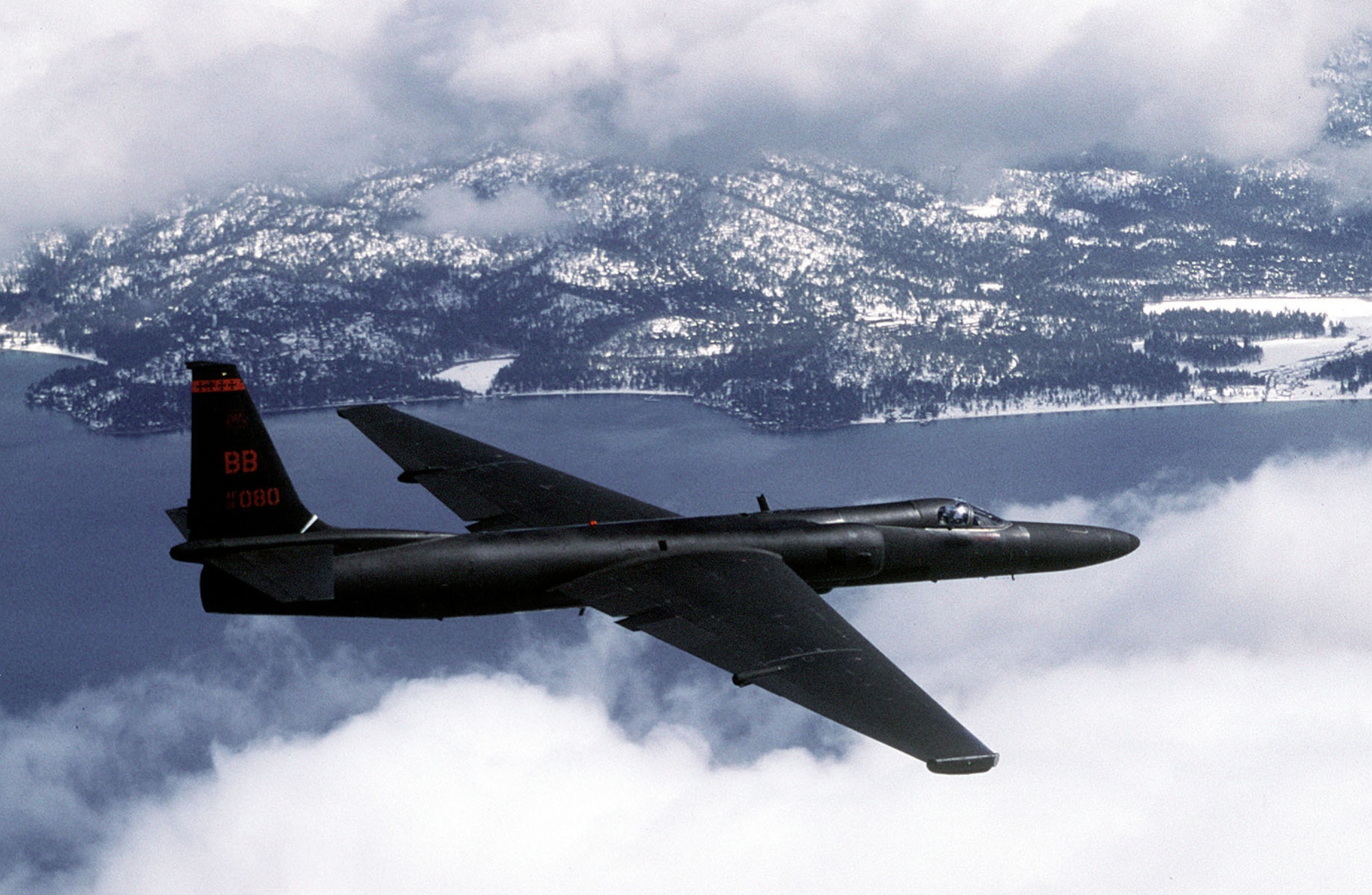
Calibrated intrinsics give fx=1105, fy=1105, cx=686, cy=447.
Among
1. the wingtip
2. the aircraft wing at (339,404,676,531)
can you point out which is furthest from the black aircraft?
the aircraft wing at (339,404,676,531)

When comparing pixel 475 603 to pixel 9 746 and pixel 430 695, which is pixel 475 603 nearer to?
pixel 430 695

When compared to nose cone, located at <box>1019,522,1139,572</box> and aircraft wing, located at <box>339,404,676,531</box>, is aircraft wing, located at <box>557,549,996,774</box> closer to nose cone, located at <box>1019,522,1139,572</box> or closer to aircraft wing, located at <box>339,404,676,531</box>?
aircraft wing, located at <box>339,404,676,531</box>

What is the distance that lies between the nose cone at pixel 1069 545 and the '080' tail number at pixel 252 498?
110 ft

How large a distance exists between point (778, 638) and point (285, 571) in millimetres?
17966

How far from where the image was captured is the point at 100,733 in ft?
652

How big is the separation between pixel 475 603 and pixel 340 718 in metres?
166

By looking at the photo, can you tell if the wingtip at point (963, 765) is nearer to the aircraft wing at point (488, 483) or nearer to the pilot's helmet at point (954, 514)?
the pilot's helmet at point (954, 514)

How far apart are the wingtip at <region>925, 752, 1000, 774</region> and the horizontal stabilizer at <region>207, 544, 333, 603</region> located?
891 inches

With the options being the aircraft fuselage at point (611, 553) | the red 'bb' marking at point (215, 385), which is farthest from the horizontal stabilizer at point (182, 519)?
the red 'bb' marking at point (215, 385)

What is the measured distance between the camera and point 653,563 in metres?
45.1

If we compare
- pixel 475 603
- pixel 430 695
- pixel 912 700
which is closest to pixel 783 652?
pixel 912 700

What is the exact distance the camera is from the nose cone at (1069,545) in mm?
52844

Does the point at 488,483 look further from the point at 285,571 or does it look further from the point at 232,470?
the point at 232,470

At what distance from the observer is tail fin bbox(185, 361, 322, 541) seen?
126ft
